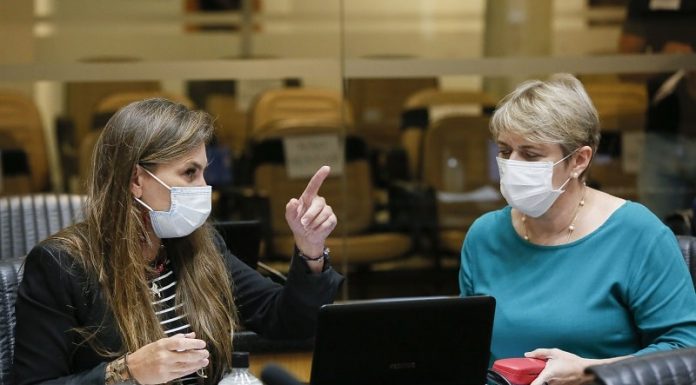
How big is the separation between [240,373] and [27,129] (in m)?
3.56

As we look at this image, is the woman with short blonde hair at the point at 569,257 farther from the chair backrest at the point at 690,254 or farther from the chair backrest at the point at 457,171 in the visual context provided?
the chair backrest at the point at 457,171

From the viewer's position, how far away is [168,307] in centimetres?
239

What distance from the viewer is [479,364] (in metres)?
2.11

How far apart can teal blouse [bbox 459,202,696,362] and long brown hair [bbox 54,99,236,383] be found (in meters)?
0.74

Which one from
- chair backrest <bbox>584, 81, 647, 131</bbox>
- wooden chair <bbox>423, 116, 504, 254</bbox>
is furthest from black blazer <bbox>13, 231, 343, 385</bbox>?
chair backrest <bbox>584, 81, 647, 131</bbox>

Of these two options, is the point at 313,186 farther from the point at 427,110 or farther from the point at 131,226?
the point at 427,110

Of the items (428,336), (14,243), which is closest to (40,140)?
(14,243)

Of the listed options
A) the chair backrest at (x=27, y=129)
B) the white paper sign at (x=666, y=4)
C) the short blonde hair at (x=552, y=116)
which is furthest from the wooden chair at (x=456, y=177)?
the short blonde hair at (x=552, y=116)

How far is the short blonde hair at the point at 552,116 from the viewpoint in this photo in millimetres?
2576

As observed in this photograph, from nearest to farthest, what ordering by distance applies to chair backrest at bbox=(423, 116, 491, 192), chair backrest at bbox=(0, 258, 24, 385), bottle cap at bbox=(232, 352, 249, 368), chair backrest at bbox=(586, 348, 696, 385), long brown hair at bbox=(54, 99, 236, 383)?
chair backrest at bbox=(586, 348, 696, 385) < bottle cap at bbox=(232, 352, 249, 368) < long brown hair at bbox=(54, 99, 236, 383) < chair backrest at bbox=(0, 258, 24, 385) < chair backrest at bbox=(423, 116, 491, 192)

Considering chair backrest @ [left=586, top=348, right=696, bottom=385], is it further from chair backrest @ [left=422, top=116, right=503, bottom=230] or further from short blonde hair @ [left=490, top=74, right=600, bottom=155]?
chair backrest @ [left=422, top=116, right=503, bottom=230]

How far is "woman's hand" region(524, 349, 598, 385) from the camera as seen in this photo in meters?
2.30

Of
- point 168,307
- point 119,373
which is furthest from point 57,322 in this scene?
point 168,307

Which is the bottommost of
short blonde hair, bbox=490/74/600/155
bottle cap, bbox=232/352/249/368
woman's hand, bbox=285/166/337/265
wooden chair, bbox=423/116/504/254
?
wooden chair, bbox=423/116/504/254
